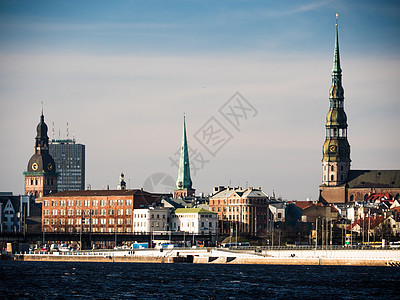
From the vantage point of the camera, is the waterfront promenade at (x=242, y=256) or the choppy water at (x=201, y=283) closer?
the choppy water at (x=201, y=283)

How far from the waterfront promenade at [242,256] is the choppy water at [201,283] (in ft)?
18.2

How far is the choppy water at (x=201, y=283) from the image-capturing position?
105 meters

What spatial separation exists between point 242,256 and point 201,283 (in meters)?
54.2

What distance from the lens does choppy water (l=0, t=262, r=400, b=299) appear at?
104625mm

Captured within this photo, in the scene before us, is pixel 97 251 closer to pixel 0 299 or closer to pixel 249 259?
pixel 249 259

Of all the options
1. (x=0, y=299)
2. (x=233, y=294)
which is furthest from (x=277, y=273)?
(x=0, y=299)

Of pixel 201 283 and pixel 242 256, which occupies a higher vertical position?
pixel 242 256

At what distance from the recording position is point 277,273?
463ft

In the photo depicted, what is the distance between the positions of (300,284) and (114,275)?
98.9ft

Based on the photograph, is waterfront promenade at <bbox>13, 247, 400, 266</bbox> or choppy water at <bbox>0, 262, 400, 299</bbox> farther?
waterfront promenade at <bbox>13, 247, 400, 266</bbox>

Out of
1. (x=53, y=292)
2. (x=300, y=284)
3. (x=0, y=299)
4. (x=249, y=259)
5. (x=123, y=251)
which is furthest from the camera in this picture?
(x=123, y=251)

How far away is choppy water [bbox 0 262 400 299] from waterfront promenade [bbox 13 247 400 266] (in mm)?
5552

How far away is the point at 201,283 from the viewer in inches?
4771

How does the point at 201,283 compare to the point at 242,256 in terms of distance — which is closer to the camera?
the point at 201,283
